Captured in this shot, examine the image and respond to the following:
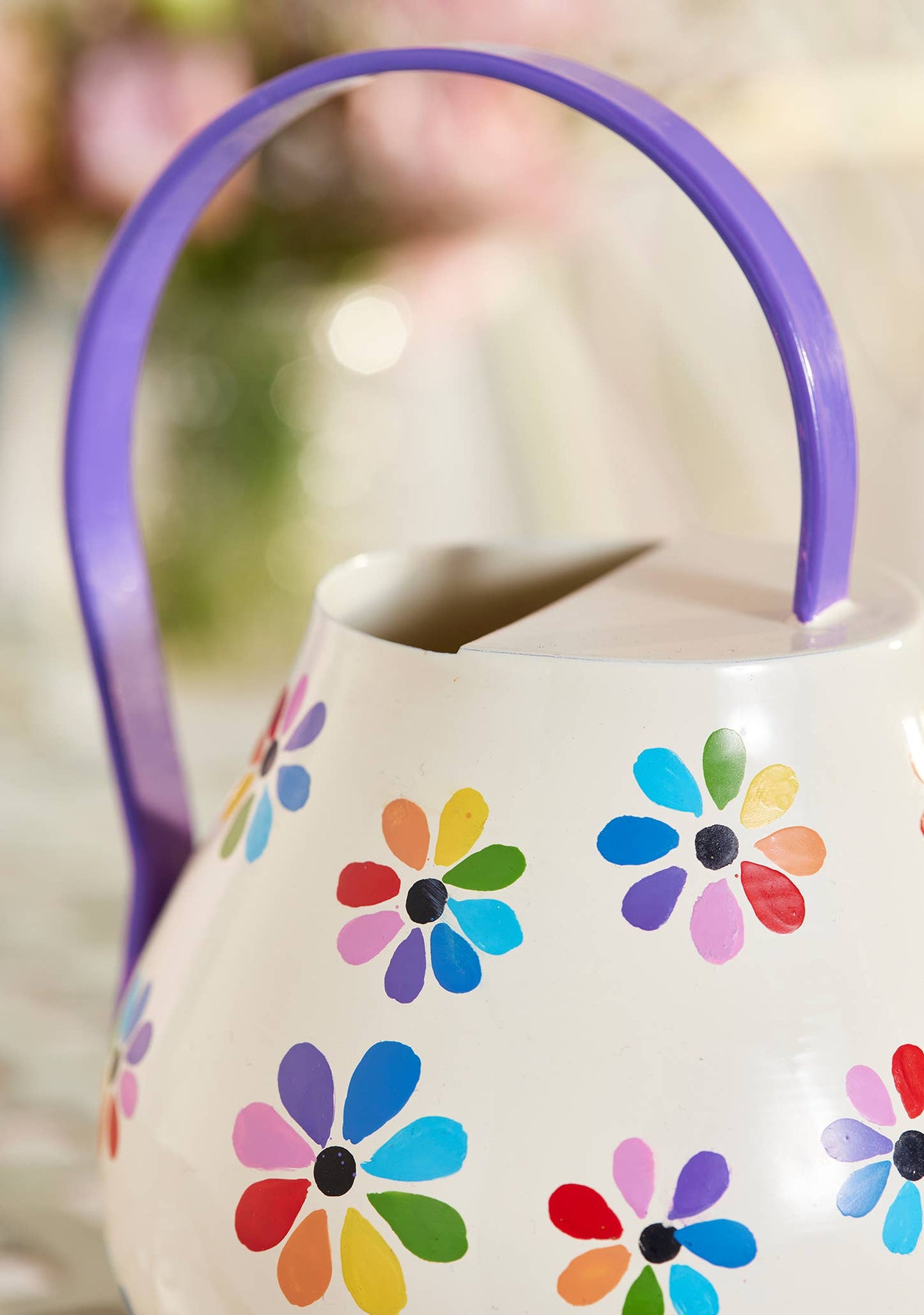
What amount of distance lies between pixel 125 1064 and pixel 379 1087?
0.09 meters

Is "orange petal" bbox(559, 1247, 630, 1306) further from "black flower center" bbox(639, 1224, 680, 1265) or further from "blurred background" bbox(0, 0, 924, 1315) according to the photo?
"blurred background" bbox(0, 0, 924, 1315)

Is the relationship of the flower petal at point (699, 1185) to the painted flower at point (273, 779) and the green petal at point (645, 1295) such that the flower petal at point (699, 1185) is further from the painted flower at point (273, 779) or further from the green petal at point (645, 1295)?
the painted flower at point (273, 779)

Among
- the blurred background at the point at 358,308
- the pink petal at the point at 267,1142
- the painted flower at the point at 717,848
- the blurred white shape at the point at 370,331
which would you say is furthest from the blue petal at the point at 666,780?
the blurred white shape at the point at 370,331

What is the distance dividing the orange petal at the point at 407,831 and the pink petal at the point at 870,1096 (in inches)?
3.9

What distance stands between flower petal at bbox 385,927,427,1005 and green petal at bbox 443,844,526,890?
1 centimetres

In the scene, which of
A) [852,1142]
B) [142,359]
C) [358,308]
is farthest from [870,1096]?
[358,308]

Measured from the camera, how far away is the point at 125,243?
15.8 inches

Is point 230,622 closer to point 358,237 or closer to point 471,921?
→ point 358,237

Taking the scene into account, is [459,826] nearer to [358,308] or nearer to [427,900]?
[427,900]

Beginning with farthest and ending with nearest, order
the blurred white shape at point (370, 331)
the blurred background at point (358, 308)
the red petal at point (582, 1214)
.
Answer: the blurred white shape at point (370, 331) → the blurred background at point (358, 308) → the red petal at point (582, 1214)

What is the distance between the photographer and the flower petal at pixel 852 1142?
281mm

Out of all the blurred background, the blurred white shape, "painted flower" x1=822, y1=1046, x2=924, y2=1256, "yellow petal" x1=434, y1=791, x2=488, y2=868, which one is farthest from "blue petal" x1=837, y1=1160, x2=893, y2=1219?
the blurred white shape

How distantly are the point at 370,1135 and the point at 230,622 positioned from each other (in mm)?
759

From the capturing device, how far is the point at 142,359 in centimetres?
43
